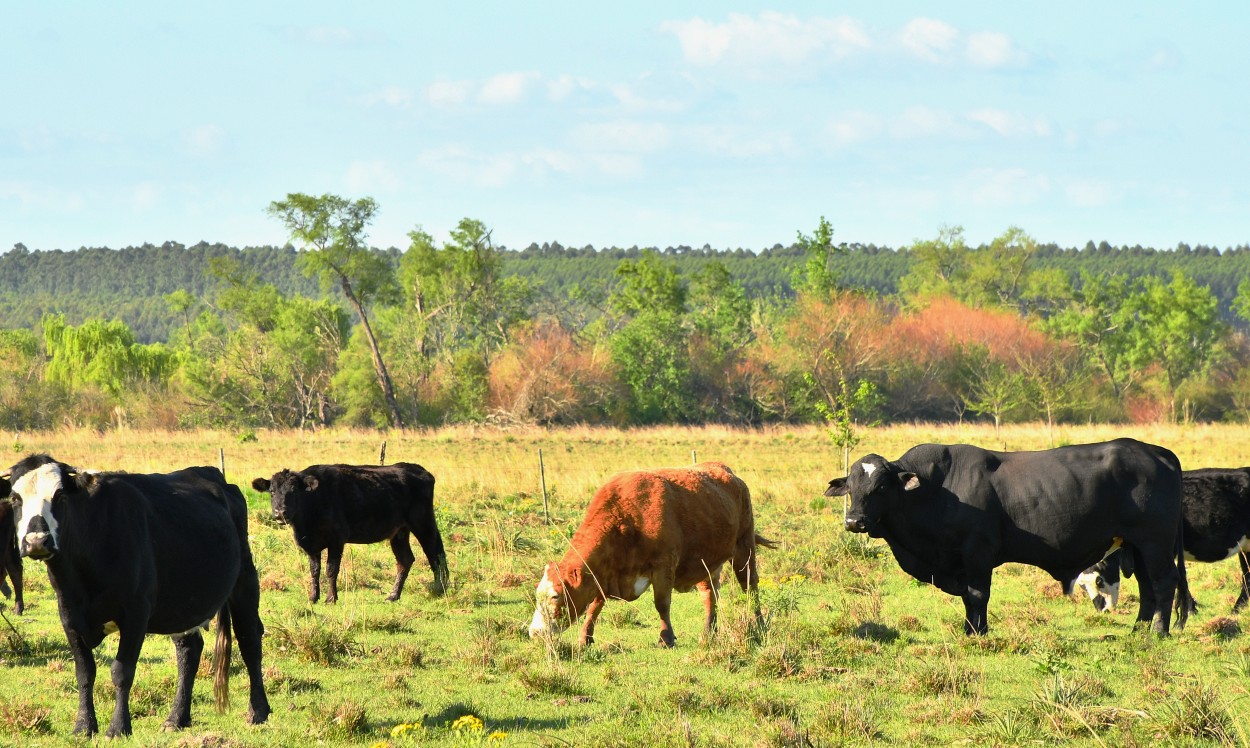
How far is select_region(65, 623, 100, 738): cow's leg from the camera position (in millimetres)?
7945

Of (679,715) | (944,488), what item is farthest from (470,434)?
(679,715)

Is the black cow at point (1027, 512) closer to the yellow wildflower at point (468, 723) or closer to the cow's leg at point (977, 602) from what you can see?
the cow's leg at point (977, 602)

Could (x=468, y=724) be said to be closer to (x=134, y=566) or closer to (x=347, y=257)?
(x=134, y=566)

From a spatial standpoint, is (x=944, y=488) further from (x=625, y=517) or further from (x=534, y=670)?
(x=534, y=670)

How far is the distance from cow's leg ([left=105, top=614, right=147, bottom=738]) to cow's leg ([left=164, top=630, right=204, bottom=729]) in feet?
2.08

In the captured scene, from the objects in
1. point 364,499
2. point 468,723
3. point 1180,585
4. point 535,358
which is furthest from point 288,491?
point 535,358

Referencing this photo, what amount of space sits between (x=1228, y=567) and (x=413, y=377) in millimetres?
52737

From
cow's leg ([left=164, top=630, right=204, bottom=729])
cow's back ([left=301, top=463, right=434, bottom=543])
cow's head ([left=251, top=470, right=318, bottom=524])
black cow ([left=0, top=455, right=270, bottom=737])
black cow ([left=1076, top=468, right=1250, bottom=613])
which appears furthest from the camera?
cow's back ([left=301, top=463, right=434, bottom=543])

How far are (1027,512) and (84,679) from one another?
8.99 m

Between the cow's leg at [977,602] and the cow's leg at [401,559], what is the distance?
22.8ft

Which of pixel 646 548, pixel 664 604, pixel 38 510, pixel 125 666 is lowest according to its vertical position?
pixel 664 604

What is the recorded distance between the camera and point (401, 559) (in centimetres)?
1599

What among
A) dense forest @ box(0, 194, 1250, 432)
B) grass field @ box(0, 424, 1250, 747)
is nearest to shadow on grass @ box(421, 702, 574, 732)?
grass field @ box(0, 424, 1250, 747)

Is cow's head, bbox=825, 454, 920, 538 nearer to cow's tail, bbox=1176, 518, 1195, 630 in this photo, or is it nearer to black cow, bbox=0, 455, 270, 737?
cow's tail, bbox=1176, 518, 1195, 630
